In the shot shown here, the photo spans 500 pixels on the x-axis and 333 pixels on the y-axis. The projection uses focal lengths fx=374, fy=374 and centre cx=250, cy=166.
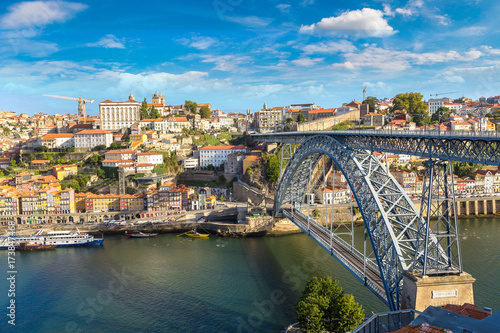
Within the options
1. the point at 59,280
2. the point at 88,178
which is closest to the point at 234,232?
the point at 59,280

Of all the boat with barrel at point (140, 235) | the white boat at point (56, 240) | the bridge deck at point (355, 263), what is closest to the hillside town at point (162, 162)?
the boat with barrel at point (140, 235)

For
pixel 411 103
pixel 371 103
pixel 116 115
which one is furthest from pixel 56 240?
pixel 411 103

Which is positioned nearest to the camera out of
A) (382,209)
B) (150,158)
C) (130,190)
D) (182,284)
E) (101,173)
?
(382,209)

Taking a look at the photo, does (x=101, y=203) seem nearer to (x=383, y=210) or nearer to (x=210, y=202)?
(x=210, y=202)

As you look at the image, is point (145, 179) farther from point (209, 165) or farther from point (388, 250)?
point (388, 250)

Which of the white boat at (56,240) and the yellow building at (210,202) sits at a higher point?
the yellow building at (210,202)

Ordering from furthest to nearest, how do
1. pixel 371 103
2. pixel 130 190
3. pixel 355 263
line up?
pixel 371 103 → pixel 130 190 → pixel 355 263

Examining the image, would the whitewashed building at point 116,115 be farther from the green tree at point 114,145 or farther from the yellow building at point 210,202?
the yellow building at point 210,202
